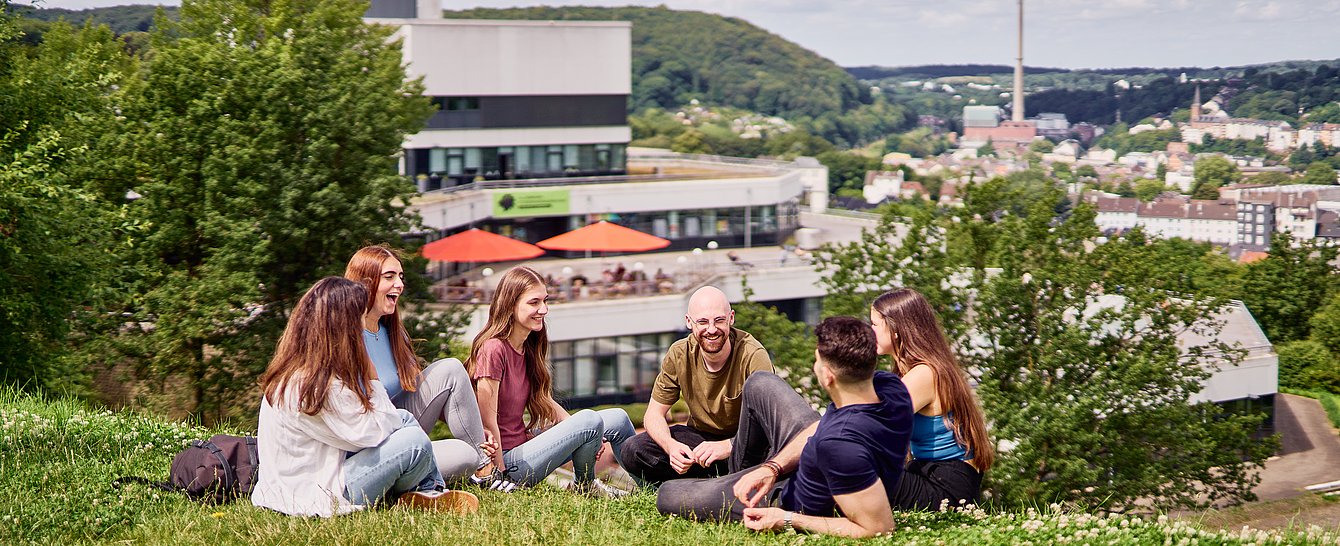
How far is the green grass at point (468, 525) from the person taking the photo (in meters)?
5.11

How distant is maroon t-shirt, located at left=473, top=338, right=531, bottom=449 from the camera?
6.90m

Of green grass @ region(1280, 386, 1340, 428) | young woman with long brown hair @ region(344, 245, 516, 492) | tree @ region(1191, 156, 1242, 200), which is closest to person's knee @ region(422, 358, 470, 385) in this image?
young woman with long brown hair @ region(344, 245, 516, 492)

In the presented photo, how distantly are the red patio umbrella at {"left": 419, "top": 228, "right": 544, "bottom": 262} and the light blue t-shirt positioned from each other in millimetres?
23707

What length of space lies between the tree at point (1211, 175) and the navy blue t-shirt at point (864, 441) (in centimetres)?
10941

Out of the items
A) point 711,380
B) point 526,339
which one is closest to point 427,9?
point 526,339

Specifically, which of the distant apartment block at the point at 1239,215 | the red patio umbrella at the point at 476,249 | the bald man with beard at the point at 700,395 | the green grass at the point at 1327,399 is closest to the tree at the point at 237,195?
the red patio umbrella at the point at 476,249

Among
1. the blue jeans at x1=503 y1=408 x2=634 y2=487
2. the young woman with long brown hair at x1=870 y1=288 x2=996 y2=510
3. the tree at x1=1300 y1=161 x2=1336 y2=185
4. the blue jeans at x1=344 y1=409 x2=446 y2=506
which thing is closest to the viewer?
the blue jeans at x1=344 y1=409 x2=446 y2=506

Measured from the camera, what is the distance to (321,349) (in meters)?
5.32

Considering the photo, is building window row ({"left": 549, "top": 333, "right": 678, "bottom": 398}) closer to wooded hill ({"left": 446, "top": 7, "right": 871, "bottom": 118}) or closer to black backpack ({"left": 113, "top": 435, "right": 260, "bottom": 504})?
black backpack ({"left": 113, "top": 435, "right": 260, "bottom": 504})

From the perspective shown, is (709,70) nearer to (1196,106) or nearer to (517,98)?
(1196,106)

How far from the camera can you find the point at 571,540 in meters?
5.07

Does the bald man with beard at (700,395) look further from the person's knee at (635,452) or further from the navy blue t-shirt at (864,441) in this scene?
the navy blue t-shirt at (864,441)

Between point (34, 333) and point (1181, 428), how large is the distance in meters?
19.6

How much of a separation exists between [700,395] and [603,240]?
27.7 m
